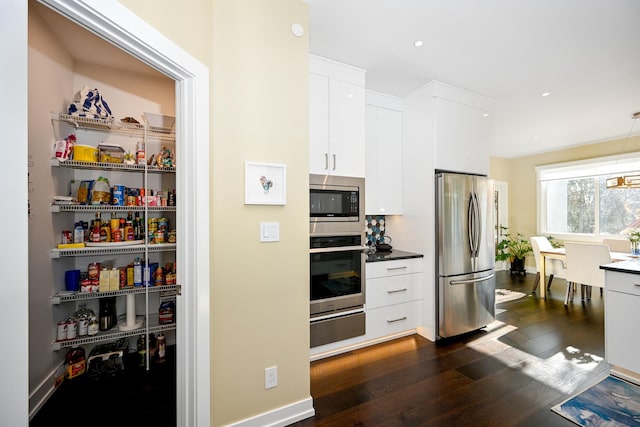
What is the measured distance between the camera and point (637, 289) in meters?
1.94

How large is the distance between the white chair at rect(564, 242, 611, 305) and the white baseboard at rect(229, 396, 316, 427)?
12.8ft

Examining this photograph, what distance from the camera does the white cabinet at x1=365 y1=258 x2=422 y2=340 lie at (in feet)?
8.44

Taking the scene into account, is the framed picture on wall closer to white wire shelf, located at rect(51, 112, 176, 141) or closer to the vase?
white wire shelf, located at rect(51, 112, 176, 141)

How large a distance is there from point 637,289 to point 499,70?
6.99ft

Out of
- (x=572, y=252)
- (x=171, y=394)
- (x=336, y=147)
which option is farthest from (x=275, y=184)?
(x=572, y=252)

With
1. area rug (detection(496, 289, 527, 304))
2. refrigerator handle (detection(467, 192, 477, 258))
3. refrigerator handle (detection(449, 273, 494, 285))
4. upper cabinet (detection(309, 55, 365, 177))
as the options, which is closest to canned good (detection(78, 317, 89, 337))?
upper cabinet (detection(309, 55, 365, 177))

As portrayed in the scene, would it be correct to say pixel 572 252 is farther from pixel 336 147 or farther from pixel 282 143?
pixel 282 143

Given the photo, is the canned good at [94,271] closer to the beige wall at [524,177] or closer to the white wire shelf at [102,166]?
the white wire shelf at [102,166]

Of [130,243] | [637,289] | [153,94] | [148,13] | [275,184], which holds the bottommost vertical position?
[637,289]

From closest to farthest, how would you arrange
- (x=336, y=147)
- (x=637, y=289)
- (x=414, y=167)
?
(x=637, y=289), (x=336, y=147), (x=414, y=167)

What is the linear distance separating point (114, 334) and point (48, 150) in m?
1.45

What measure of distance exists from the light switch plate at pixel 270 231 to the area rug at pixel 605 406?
2172 mm

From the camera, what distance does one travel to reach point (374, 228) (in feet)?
10.8

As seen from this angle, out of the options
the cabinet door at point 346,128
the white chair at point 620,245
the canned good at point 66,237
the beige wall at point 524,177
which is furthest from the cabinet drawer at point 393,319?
the beige wall at point 524,177
